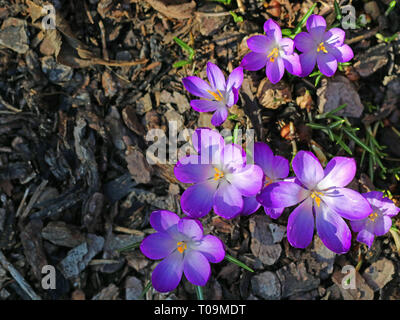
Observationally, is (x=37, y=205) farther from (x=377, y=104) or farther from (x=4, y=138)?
(x=377, y=104)

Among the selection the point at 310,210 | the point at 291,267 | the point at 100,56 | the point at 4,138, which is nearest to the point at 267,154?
the point at 310,210

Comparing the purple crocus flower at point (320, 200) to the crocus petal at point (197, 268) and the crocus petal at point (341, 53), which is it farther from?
the crocus petal at point (341, 53)

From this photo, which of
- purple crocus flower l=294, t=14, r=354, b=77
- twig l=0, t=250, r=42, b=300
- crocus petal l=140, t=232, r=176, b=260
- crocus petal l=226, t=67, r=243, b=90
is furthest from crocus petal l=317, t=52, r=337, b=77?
twig l=0, t=250, r=42, b=300

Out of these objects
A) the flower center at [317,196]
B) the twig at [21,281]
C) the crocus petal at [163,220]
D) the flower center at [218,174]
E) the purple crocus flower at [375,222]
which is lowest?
the twig at [21,281]

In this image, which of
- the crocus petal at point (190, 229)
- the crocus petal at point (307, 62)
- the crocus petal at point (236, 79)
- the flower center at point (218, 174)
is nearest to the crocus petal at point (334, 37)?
the crocus petal at point (307, 62)

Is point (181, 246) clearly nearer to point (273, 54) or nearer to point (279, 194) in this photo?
point (279, 194)

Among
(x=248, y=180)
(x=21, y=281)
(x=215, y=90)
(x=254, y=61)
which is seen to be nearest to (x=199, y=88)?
(x=215, y=90)

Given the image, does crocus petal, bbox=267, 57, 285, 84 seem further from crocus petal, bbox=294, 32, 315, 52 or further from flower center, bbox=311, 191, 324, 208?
flower center, bbox=311, 191, 324, 208
